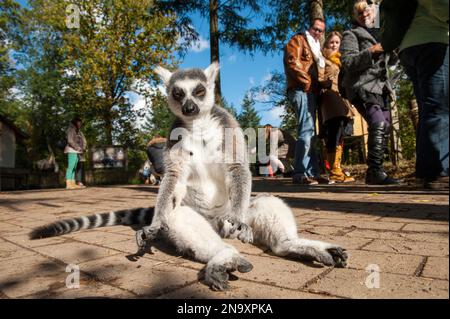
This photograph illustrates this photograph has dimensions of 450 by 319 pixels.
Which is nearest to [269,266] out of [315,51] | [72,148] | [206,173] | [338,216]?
[206,173]

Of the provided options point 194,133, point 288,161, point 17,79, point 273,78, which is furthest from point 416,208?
point 17,79

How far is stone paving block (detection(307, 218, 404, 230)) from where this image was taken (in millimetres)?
2711

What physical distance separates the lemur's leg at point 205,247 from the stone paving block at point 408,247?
0.94 metres

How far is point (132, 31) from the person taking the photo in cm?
2455

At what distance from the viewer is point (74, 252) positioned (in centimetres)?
250

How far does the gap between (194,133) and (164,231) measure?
0.88 meters

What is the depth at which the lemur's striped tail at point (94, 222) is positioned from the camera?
297 cm

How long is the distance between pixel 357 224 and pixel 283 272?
143 cm

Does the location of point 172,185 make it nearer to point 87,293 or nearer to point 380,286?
point 87,293

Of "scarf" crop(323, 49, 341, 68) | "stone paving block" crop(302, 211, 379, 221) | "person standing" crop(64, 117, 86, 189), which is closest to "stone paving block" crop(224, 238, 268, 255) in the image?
"stone paving block" crop(302, 211, 379, 221)

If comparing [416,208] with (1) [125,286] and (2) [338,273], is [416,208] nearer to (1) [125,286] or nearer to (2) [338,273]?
(2) [338,273]

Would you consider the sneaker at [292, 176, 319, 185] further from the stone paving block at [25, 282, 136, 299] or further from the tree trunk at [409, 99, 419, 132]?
the stone paving block at [25, 282, 136, 299]

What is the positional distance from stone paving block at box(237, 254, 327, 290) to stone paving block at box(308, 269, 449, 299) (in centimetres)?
9

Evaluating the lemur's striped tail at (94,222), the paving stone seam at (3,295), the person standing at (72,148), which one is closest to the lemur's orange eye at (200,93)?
the lemur's striped tail at (94,222)
